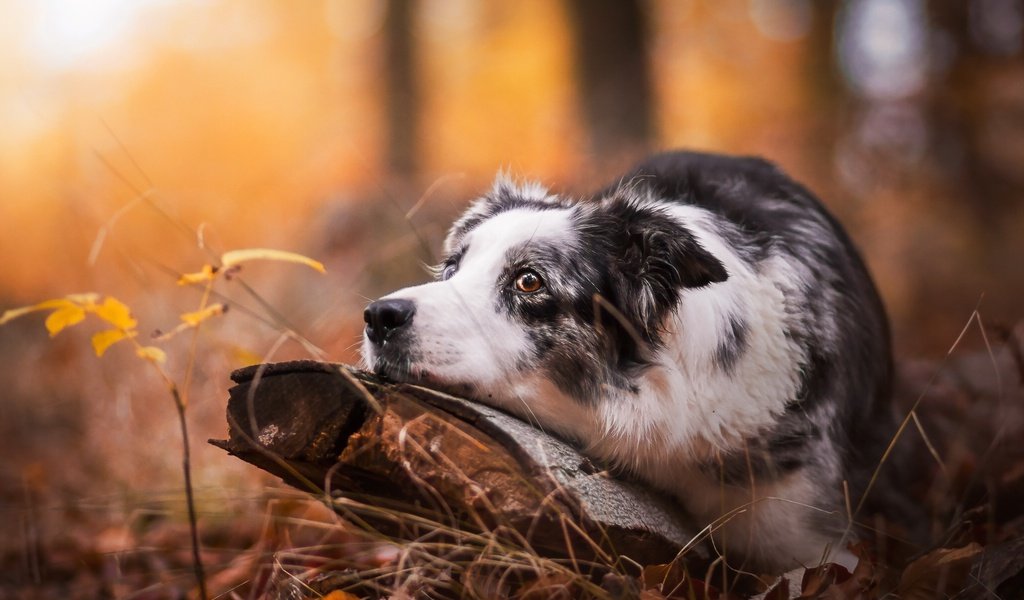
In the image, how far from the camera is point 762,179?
3.63 m

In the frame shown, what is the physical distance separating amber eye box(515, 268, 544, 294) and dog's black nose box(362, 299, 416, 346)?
0.43 m

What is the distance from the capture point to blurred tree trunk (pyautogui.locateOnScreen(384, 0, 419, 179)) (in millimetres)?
11953

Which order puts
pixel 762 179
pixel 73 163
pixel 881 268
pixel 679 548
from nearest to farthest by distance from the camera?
pixel 679 548, pixel 762 179, pixel 881 268, pixel 73 163

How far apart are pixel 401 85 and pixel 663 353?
10.2m

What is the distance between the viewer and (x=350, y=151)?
496 inches

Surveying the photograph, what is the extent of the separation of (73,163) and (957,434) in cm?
1174

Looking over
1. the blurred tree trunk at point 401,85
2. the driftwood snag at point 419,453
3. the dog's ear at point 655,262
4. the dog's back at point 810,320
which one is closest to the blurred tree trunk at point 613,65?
the blurred tree trunk at point 401,85

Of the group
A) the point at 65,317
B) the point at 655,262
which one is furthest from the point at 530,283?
the point at 65,317

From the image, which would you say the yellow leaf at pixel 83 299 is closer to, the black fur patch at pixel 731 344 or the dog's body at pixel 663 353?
the dog's body at pixel 663 353

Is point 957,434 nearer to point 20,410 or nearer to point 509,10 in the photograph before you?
point 20,410

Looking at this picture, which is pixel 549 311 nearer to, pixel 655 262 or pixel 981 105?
pixel 655 262

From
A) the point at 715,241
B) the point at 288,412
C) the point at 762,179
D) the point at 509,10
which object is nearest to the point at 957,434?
the point at 762,179

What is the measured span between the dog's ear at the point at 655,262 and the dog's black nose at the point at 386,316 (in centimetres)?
78

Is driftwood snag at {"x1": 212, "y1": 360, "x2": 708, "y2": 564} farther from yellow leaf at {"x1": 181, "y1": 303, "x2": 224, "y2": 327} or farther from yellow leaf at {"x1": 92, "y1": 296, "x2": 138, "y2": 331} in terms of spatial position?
yellow leaf at {"x1": 92, "y1": 296, "x2": 138, "y2": 331}
